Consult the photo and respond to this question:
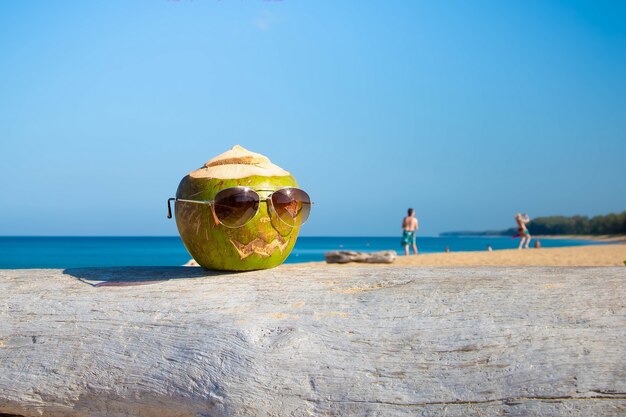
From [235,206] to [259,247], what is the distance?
1.13 feet

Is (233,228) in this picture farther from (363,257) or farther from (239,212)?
(363,257)

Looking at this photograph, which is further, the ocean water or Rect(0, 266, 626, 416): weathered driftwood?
the ocean water

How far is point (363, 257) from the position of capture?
16938mm

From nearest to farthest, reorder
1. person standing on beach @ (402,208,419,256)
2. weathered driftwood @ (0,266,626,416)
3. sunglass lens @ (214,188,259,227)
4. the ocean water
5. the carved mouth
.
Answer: weathered driftwood @ (0,266,626,416)
sunglass lens @ (214,188,259,227)
the carved mouth
person standing on beach @ (402,208,419,256)
the ocean water

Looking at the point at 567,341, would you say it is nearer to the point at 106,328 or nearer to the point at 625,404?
the point at 625,404

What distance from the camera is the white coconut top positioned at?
3627mm

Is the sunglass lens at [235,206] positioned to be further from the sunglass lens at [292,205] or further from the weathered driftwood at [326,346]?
the weathered driftwood at [326,346]

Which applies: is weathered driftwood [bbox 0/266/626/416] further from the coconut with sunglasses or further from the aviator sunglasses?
the aviator sunglasses

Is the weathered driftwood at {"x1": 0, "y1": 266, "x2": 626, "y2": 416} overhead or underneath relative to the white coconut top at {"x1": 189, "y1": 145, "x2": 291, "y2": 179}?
underneath

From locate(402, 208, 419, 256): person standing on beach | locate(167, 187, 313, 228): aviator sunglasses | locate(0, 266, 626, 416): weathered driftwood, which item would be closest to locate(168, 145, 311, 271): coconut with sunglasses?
locate(167, 187, 313, 228): aviator sunglasses

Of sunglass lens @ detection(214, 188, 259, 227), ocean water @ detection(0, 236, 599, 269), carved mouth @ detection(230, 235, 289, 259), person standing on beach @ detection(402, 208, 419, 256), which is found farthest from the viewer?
ocean water @ detection(0, 236, 599, 269)

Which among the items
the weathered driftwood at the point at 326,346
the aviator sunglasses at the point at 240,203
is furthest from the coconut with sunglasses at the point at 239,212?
the weathered driftwood at the point at 326,346

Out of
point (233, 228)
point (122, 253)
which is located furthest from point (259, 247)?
point (122, 253)

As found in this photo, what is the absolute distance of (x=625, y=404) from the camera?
7.22 feet
